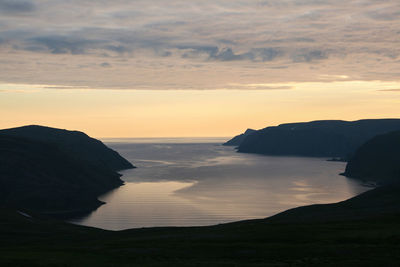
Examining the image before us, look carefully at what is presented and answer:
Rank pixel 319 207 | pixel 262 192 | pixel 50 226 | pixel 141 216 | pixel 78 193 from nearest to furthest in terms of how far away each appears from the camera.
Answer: pixel 50 226, pixel 319 207, pixel 141 216, pixel 78 193, pixel 262 192

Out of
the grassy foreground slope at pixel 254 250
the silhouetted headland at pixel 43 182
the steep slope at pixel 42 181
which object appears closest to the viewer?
the grassy foreground slope at pixel 254 250

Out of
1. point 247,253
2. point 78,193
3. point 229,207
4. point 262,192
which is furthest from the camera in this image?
point 262,192

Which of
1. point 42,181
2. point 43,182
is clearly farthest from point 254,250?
point 42,181

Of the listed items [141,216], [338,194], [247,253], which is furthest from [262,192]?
[247,253]

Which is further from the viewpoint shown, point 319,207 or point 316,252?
point 319,207

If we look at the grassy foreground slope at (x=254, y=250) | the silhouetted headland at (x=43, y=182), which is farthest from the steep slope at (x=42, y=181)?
the grassy foreground slope at (x=254, y=250)

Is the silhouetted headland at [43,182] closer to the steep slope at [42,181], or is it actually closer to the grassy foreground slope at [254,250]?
the steep slope at [42,181]

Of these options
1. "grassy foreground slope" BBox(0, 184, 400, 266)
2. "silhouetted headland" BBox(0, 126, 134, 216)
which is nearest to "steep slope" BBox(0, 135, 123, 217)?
"silhouetted headland" BBox(0, 126, 134, 216)

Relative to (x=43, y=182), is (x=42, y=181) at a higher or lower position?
higher

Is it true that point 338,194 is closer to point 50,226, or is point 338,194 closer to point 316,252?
point 50,226

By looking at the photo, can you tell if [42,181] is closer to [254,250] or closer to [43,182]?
[43,182]

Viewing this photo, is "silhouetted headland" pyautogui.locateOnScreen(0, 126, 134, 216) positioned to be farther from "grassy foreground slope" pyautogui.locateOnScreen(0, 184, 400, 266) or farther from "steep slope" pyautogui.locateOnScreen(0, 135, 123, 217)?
"grassy foreground slope" pyautogui.locateOnScreen(0, 184, 400, 266)
